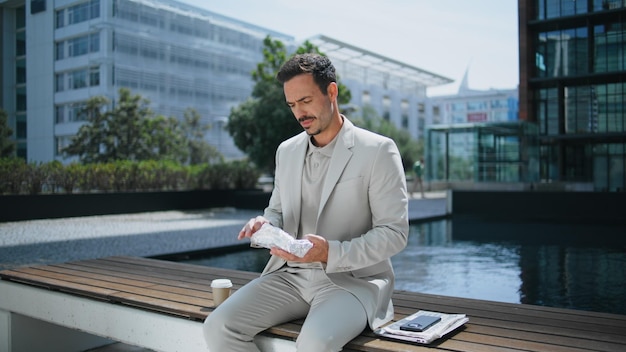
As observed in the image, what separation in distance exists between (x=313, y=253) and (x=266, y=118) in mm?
16825

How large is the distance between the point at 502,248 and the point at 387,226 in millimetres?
6752

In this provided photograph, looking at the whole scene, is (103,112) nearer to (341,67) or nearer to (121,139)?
(121,139)

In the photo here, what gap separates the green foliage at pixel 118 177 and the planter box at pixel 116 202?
55 centimetres

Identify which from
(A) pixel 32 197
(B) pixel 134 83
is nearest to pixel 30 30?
(A) pixel 32 197

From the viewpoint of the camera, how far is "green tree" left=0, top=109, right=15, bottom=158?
489 inches

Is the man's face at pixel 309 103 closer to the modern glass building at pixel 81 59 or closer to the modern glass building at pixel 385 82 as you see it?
the modern glass building at pixel 81 59

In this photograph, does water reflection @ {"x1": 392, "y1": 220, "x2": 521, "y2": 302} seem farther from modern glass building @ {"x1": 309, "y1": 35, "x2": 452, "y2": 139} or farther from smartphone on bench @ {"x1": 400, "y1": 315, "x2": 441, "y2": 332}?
modern glass building @ {"x1": 309, "y1": 35, "x2": 452, "y2": 139}

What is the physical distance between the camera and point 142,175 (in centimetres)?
1533

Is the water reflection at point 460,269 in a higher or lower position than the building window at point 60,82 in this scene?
lower

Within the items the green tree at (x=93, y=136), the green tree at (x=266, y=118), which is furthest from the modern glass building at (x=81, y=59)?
the green tree at (x=266, y=118)

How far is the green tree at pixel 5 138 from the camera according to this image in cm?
1243

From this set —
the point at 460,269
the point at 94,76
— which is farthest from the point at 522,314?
the point at 94,76

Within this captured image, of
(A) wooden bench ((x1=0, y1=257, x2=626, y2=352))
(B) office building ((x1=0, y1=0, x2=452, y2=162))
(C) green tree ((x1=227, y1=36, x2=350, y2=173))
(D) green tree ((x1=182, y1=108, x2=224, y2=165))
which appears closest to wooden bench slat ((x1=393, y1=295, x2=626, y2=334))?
(A) wooden bench ((x1=0, y1=257, x2=626, y2=352))

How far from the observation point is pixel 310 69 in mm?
2340
